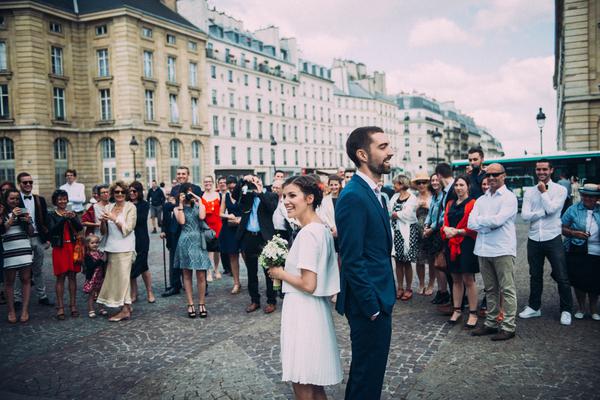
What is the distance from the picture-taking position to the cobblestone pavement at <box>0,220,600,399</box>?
466 cm

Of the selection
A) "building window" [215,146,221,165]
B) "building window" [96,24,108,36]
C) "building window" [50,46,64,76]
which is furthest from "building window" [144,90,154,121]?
"building window" [215,146,221,165]

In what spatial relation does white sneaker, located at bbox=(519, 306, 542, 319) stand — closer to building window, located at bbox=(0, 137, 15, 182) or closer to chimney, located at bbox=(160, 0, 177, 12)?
building window, located at bbox=(0, 137, 15, 182)

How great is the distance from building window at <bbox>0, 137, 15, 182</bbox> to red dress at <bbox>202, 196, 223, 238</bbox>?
3789cm

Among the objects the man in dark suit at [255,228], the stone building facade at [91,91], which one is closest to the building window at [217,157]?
the stone building facade at [91,91]

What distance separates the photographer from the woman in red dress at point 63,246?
757cm

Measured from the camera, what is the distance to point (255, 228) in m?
8.16

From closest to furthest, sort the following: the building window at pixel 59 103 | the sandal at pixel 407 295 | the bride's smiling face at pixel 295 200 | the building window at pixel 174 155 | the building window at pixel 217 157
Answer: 1. the bride's smiling face at pixel 295 200
2. the sandal at pixel 407 295
3. the building window at pixel 59 103
4. the building window at pixel 174 155
5. the building window at pixel 217 157

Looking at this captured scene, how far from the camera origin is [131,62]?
136 ft

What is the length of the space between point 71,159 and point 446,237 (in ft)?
142

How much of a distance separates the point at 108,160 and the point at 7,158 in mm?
8198

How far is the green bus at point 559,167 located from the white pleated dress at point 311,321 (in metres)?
19.4

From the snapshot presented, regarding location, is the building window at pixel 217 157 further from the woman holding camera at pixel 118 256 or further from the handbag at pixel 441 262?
the handbag at pixel 441 262

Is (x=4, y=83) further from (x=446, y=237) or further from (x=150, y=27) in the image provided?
(x=446, y=237)

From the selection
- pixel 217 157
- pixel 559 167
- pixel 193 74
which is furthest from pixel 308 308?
pixel 217 157
